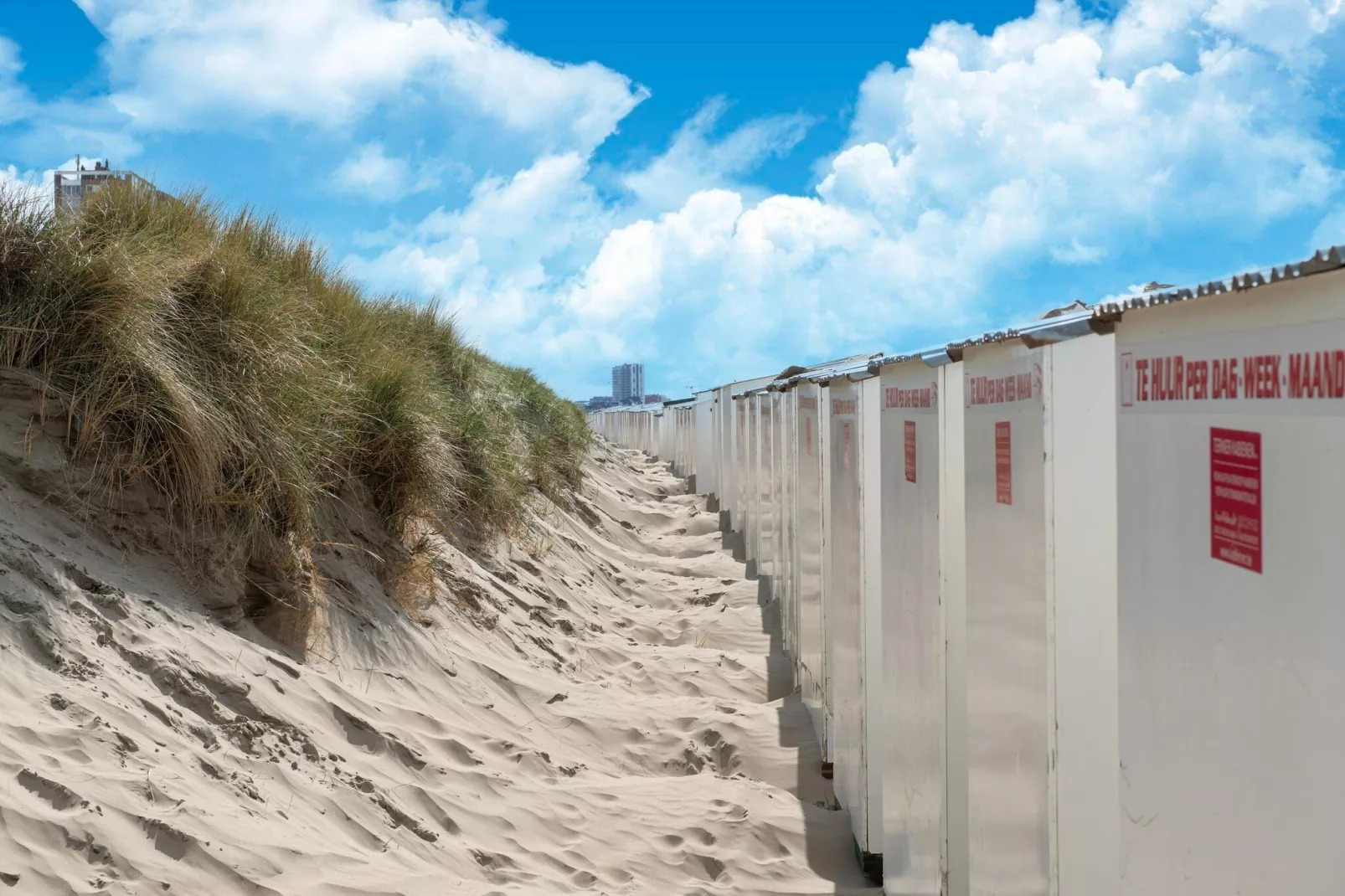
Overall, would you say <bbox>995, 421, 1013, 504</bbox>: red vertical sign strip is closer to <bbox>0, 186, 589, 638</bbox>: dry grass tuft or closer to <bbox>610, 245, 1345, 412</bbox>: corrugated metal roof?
<bbox>610, 245, 1345, 412</bbox>: corrugated metal roof

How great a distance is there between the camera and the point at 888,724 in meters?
3.82

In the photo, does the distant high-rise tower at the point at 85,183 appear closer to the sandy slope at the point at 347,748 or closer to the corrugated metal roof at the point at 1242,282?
the sandy slope at the point at 347,748

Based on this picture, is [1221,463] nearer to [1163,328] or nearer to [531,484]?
[1163,328]

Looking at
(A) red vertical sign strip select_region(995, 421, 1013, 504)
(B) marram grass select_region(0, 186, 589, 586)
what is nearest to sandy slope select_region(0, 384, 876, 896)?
(B) marram grass select_region(0, 186, 589, 586)

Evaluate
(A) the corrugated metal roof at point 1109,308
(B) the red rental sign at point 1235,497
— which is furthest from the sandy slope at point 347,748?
(B) the red rental sign at point 1235,497

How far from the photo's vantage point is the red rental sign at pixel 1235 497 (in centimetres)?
145

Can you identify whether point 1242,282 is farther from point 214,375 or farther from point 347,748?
point 214,375

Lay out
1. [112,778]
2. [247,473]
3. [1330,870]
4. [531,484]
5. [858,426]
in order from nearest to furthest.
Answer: [1330,870] < [112,778] < [858,426] < [247,473] < [531,484]

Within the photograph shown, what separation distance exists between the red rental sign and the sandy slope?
2789 millimetres

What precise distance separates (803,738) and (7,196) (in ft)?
16.1

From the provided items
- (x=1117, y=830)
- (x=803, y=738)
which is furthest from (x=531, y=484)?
(x=1117, y=830)

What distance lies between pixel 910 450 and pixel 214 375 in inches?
141

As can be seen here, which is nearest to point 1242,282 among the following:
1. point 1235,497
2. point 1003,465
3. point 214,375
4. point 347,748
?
point 1235,497

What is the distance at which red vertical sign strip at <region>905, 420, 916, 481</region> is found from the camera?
327cm
